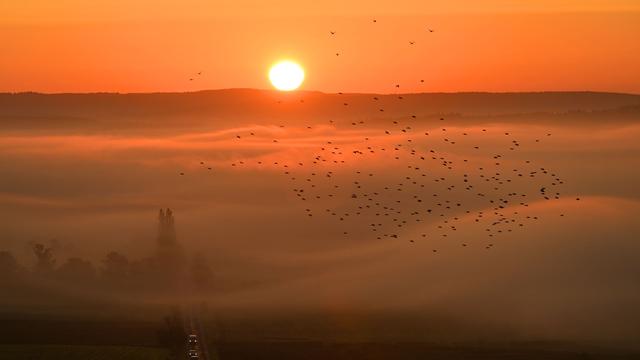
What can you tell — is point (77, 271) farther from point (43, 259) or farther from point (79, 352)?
point (79, 352)

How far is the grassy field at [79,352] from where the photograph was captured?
10219cm

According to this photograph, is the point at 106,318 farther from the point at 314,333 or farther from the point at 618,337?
the point at 618,337

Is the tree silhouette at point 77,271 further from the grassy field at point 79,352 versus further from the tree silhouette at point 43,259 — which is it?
the grassy field at point 79,352

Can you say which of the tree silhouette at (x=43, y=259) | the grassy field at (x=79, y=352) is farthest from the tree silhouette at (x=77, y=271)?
the grassy field at (x=79, y=352)

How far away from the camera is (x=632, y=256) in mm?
177500

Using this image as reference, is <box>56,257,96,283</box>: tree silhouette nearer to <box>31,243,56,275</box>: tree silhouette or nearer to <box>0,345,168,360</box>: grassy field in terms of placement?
<box>31,243,56,275</box>: tree silhouette

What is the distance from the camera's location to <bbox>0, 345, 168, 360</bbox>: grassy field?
10219cm

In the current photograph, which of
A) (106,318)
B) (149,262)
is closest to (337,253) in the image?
(149,262)

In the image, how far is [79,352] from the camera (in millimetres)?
104688

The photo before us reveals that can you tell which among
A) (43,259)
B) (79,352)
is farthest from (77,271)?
(79,352)

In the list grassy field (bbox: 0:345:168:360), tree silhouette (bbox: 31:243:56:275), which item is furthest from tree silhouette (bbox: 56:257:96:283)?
grassy field (bbox: 0:345:168:360)

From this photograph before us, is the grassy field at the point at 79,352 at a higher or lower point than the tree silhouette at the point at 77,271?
lower

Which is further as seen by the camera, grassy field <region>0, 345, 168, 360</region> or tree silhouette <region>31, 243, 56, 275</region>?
tree silhouette <region>31, 243, 56, 275</region>

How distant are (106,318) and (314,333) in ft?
72.6
